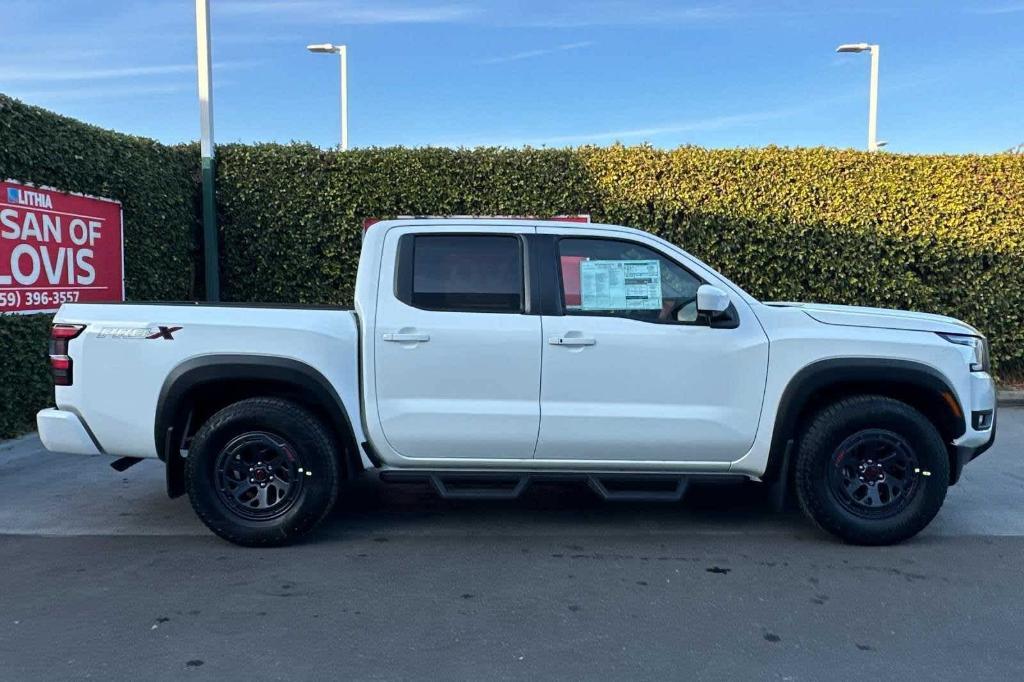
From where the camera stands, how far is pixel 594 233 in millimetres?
4719

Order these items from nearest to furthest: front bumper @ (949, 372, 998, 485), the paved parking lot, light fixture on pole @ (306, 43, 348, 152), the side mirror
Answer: the paved parking lot < the side mirror < front bumper @ (949, 372, 998, 485) < light fixture on pole @ (306, 43, 348, 152)

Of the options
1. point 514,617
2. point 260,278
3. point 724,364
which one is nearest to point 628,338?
point 724,364

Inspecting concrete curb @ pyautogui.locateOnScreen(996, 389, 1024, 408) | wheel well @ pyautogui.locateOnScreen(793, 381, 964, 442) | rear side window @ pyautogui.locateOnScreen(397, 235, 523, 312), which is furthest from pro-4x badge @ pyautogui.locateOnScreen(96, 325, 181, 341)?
concrete curb @ pyautogui.locateOnScreen(996, 389, 1024, 408)

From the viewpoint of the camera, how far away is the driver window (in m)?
4.59

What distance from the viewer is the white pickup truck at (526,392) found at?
448cm

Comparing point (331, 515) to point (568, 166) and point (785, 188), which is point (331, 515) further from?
point (785, 188)

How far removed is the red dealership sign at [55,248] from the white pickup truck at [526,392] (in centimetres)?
334

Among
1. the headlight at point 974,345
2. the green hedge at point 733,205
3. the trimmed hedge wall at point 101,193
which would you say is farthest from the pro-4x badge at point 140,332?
the green hedge at point 733,205

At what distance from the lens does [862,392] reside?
468cm

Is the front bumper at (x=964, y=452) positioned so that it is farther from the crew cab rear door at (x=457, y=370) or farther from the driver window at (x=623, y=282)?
the crew cab rear door at (x=457, y=370)

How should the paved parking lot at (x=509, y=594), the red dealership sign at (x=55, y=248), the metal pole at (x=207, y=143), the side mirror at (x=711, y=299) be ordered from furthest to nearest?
the metal pole at (x=207, y=143)
the red dealership sign at (x=55, y=248)
the side mirror at (x=711, y=299)
the paved parking lot at (x=509, y=594)

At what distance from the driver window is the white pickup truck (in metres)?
0.01

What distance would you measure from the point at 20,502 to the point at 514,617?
13.1ft

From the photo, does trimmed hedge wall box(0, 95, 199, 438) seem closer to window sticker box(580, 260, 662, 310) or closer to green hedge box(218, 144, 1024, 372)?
green hedge box(218, 144, 1024, 372)
